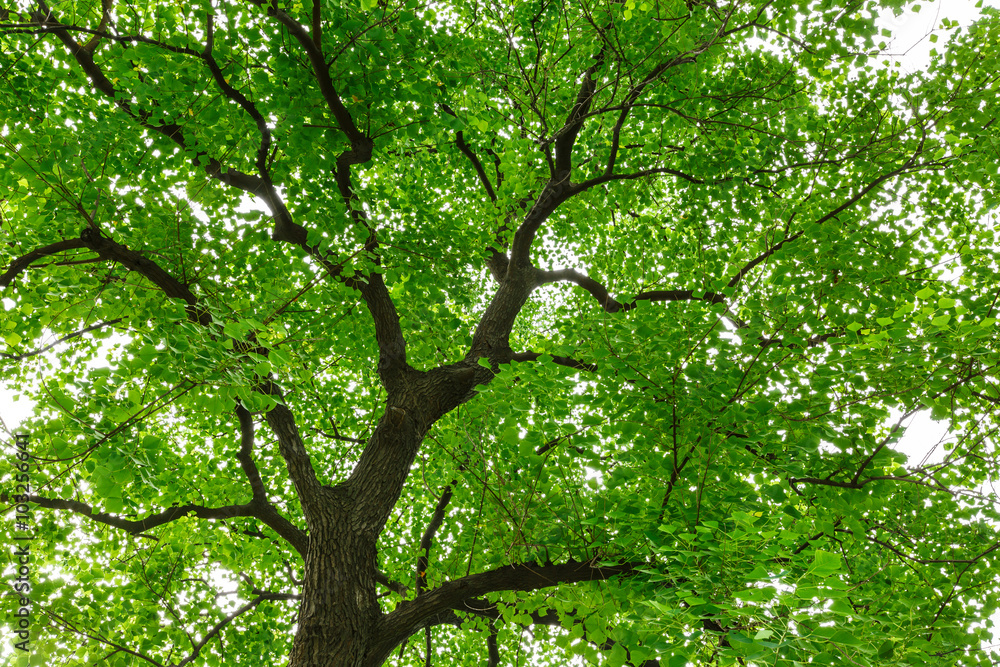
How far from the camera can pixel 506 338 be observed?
6.61 meters

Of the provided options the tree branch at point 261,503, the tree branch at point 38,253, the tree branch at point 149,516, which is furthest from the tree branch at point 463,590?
A: the tree branch at point 38,253

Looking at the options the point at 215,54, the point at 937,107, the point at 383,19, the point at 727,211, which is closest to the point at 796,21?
the point at 937,107

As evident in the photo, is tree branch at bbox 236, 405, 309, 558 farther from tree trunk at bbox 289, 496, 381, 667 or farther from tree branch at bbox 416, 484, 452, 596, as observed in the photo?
tree branch at bbox 416, 484, 452, 596

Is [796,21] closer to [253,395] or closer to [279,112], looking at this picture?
[279,112]

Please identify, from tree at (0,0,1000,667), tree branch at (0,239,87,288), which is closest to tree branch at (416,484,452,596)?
tree at (0,0,1000,667)

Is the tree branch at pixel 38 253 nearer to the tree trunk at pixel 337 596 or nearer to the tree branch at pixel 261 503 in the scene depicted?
the tree branch at pixel 261 503

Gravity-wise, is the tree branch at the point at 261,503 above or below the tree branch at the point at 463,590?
above

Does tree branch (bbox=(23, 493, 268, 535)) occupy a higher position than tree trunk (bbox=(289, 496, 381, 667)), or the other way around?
tree branch (bbox=(23, 493, 268, 535))

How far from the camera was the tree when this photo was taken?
9.80 ft

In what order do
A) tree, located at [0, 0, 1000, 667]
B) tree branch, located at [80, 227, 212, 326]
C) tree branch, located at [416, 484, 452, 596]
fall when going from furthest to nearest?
1. tree branch, located at [416, 484, 452, 596]
2. tree branch, located at [80, 227, 212, 326]
3. tree, located at [0, 0, 1000, 667]

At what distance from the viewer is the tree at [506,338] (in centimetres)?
299

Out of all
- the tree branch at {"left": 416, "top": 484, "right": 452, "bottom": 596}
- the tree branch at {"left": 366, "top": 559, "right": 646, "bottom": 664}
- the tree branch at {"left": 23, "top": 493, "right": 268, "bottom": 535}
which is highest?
the tree branch at {"left": 23, "top": 493, "right": 268, "bottom": 535}

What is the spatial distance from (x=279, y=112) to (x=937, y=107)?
5.69m

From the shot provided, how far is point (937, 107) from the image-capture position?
4.41m
